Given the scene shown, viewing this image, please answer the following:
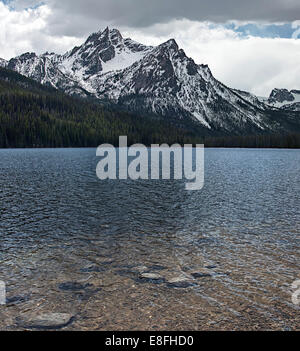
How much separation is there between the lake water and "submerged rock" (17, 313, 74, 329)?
22 cm

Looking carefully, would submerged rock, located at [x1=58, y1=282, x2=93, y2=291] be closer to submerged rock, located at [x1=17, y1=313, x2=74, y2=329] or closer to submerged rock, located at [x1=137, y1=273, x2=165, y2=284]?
submerged rock, located at [x1=17, y1=313, x2=74, y2=329]

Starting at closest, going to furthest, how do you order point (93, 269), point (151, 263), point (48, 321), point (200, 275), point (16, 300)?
point (48, 321) → point (16, 300) → point (200, 275) → point (93, 269) → point (151, 263)

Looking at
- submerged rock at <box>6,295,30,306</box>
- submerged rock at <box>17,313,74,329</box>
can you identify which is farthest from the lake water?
submerged rock at <box>17,313,74,329</box>

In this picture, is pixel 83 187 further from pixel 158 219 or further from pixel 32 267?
pixel 32 267

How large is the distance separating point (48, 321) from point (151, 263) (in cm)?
771

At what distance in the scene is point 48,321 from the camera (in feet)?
41.5

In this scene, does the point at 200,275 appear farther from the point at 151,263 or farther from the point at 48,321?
the point at 48,321

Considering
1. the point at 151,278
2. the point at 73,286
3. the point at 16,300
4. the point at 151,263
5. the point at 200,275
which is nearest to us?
the point at 16,300

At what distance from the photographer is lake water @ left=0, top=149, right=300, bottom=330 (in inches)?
521

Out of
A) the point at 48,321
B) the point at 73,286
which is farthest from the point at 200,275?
the point at 48,321

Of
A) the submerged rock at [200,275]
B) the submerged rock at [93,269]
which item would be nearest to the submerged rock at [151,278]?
the submerged rock at [200,275]

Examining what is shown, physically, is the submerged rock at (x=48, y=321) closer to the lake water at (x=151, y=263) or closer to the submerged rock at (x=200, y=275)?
the lake water at (x=151, y=263)
